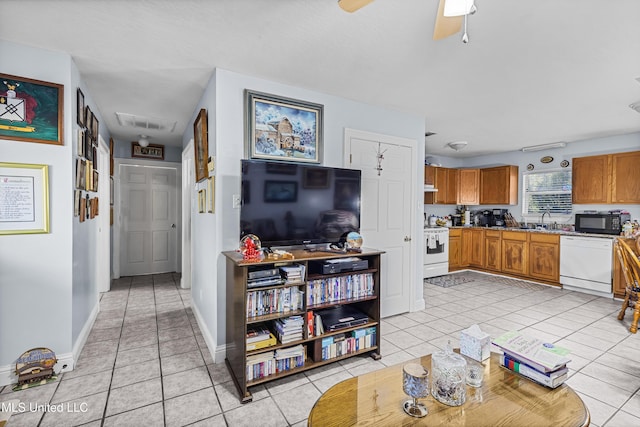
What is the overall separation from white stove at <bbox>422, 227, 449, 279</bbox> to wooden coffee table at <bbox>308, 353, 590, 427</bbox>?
13.8 ft

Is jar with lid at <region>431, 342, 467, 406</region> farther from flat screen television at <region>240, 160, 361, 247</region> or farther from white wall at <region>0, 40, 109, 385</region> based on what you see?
white wall at <region>0, 40, 109, 385</region>

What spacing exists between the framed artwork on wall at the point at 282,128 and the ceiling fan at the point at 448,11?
1.41 metres

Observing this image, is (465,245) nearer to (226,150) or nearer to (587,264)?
(587,264)

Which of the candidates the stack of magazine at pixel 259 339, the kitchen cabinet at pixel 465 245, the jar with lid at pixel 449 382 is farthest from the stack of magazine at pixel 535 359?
the kitchen cabinet at pixel 465 245

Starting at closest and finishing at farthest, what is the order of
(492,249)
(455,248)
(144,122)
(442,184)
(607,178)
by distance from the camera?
(144,122), (607,178), (492,249), (455,248), (442,184)

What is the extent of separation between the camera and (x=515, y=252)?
5.66 m

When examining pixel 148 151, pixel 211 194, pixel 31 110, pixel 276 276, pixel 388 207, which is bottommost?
pixel 276 276

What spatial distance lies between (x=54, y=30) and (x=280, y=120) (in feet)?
5.54

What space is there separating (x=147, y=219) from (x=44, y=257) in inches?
144

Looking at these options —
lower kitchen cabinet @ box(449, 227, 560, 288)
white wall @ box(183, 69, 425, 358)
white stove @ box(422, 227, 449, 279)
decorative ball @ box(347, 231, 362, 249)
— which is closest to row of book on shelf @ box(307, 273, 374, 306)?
decorative ball @ box(347, 231, 362, 249)

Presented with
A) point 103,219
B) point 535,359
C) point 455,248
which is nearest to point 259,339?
point 535,359

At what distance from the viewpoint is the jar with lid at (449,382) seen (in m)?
1.29

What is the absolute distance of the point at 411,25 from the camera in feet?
6.43

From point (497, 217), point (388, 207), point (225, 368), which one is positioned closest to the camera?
point (225, 368)
